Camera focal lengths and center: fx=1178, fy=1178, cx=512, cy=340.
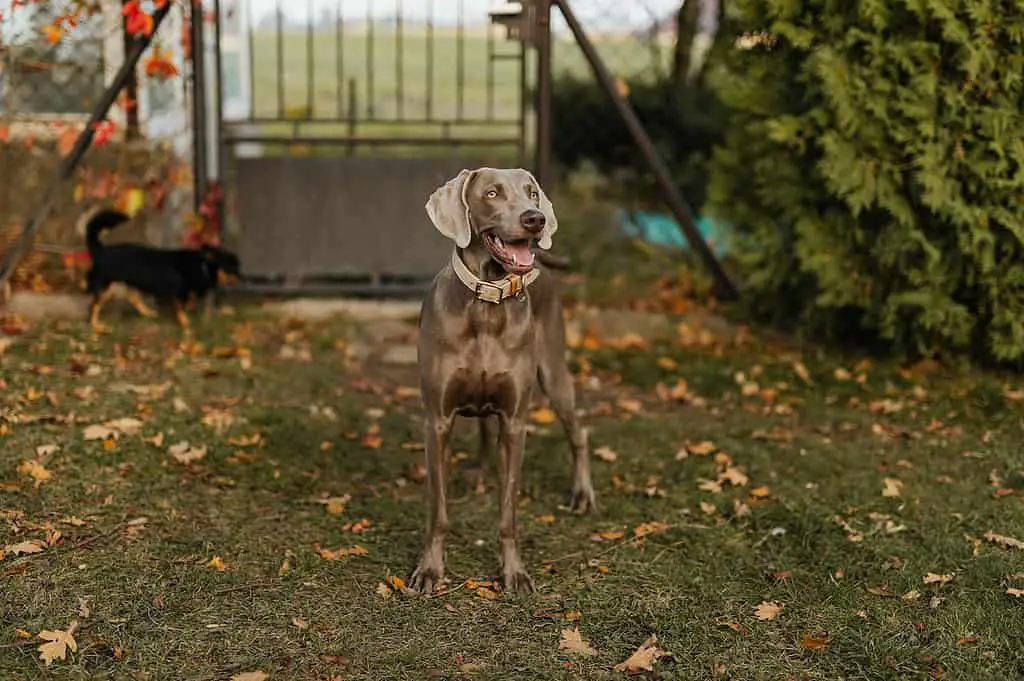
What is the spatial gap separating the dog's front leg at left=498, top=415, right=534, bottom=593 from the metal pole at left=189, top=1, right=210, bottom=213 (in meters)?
4.12

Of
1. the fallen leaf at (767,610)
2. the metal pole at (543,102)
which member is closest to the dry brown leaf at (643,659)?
the fallen leaf at (767,610)

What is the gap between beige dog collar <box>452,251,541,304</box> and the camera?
381 cm

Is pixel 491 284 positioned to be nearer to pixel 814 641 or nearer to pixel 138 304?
pixel 814 641

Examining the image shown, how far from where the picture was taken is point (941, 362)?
6812mm

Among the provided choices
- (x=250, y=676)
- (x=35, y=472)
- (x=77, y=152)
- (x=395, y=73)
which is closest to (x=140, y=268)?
(x=77, y=152)

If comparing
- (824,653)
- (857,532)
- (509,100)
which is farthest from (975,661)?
(509,100)

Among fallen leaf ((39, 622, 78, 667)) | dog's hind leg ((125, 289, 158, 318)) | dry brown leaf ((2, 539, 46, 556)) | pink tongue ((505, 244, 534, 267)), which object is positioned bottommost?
fallen leaf ((39, 622, 78, 667))

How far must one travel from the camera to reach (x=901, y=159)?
6.39 m

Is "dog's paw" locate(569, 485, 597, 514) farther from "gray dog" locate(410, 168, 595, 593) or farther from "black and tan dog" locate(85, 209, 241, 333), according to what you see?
"black and tan dog" locate(85, 209, 241, 333)

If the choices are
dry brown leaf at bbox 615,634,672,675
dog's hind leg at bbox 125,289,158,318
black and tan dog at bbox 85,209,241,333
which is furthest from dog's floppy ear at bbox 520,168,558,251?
dog's hind leg at bbox 125,289,158,318

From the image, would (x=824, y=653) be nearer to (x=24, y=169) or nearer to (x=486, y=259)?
(x=486, y=259)

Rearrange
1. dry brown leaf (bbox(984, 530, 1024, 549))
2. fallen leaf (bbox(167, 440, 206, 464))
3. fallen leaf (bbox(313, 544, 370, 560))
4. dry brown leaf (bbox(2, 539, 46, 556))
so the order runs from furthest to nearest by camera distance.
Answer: fallen leaf (bbox(167, 440, 206, 464)), dry brown leaf (bbox(984, 530, 1024, 549)), fallen leaf (bbox(313, 544, 370, 560)), dry brown leaf (bbox(2, 539, 46, 556))

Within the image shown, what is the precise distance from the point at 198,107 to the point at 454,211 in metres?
4.22

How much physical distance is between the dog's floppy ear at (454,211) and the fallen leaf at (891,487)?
7.54 feet
